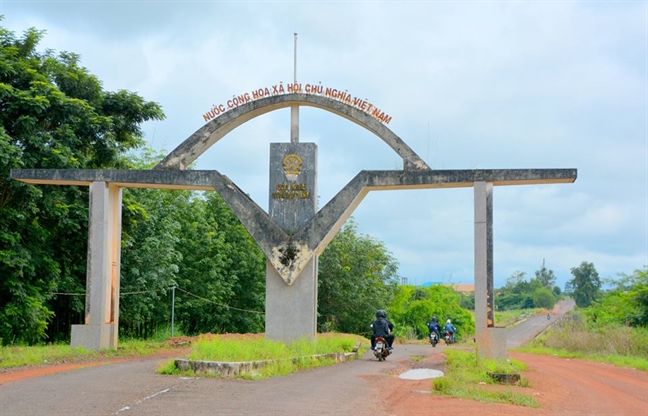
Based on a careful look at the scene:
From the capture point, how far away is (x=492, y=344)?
49.2 feet

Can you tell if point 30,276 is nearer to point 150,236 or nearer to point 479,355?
point 150,236

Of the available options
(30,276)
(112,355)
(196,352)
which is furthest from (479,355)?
(30,276)

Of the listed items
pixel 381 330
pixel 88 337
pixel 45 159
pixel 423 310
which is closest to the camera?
pixel 88 337

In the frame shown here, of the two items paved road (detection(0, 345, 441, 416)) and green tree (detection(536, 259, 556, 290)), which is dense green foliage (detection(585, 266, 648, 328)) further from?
green tree (detection(536, 259, 556, 290))

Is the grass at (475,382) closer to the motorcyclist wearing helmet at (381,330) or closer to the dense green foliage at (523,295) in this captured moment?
the motorcyclist wearing helmet at (381,330)

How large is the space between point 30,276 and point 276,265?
22.8ft

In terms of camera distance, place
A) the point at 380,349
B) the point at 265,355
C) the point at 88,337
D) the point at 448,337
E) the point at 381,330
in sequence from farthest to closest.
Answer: the point at 448,337, the point at 381,330, the point at 380,349, the point at 88,337, the point at 265,355

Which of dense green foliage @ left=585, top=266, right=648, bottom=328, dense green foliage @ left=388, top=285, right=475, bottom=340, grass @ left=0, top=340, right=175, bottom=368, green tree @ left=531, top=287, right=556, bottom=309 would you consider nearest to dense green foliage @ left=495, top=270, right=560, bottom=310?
green tree @ left=531, top=287, right=556, bottom=309

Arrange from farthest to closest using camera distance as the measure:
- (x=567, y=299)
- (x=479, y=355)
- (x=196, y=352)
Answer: (x=567, y=299) → (x=479, y=355) → (x=196, y=352)

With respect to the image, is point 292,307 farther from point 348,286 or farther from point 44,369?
point 348,286

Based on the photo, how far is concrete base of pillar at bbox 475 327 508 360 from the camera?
1495 centimetres

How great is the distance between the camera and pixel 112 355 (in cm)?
1602

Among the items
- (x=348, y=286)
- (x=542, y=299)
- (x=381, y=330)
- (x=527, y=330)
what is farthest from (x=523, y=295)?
(x=381, y=330)

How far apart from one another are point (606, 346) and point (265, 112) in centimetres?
1223
